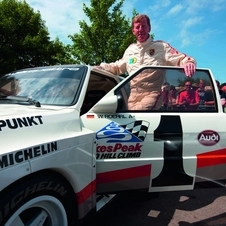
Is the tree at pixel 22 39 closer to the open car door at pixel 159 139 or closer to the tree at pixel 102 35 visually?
the tree at pixel 102 35

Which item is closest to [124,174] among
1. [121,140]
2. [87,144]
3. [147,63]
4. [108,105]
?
[121,140]

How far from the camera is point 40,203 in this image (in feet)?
6.04

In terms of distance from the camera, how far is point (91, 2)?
479 inches

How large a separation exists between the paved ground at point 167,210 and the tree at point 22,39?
44.1ft

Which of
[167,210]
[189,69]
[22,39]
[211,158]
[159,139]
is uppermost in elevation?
[22,39]

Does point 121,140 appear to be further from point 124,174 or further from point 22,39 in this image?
point 22,39

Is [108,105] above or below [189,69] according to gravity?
below

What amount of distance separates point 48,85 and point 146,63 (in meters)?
1.33

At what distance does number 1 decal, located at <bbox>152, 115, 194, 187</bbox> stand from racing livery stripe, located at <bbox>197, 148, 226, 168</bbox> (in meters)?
0.22

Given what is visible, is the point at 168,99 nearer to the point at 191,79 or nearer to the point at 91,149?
the point at 191,79

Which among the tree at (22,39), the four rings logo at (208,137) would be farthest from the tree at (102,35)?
the four rings logo at (208,137)

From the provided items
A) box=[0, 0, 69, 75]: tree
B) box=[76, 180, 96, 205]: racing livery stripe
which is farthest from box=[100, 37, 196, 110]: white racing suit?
box=[0, 0, 69, 75]: tree

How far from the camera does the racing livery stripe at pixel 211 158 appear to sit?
2.72 meters

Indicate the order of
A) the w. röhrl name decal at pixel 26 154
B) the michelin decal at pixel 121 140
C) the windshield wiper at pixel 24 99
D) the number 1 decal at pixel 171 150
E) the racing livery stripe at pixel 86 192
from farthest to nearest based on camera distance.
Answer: the number 1 decal at pixel 171 150 → the michelin decal at pixel 121 140 → the windshield wiper at pixel 24 99 → the racing livery stripe at pixel 86 192 → the w. röhrl name decal at pixel 26 154
